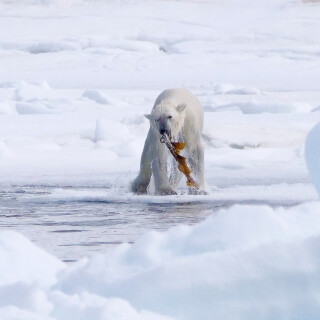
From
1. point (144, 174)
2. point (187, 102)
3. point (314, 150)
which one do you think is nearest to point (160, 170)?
point (144, 174)

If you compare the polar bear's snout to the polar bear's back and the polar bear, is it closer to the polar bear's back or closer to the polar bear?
the polar bear

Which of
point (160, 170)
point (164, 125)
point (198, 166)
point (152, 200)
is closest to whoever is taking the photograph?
point (152, 200)

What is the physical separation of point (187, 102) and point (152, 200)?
37.1 inches

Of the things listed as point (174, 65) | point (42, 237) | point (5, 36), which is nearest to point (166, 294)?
point (42, 237)

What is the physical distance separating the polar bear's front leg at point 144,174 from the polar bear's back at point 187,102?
0.32m

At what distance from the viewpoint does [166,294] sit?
269 cm

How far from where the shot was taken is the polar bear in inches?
292

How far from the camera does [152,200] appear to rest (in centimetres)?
719

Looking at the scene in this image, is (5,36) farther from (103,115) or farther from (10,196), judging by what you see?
(10,196)

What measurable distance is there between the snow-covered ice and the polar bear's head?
0.51 m

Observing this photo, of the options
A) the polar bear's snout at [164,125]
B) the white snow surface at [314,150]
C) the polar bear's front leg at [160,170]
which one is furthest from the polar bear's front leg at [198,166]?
the white snow surface at [314,150]

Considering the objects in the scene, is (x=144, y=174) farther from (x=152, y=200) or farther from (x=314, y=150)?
(x=314, y=150)

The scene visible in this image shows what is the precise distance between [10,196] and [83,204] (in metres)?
0.77

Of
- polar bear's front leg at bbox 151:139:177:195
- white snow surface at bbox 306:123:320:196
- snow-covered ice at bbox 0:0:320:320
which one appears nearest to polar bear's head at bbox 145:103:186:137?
polar bear's front leg at bbox 151:139:177:195
